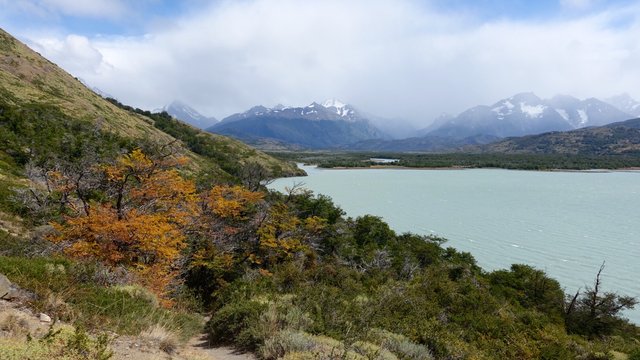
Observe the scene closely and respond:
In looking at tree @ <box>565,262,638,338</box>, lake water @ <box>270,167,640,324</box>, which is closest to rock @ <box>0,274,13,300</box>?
tree @ <box>565,262,638,338</box>

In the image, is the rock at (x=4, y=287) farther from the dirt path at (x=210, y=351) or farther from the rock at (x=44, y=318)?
the dirt path at (x=210, y=351)

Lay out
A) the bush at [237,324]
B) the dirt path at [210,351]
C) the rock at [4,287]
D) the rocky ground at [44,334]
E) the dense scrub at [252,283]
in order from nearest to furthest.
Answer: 1. the rocky ground at [44,334]
2. the rock at [4,287]
3. the dirt path at [210,351]
4. the dense scrub at [252,283]
5. the bush at [237,324]

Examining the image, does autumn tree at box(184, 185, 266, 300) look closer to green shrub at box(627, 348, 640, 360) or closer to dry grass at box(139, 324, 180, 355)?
dry grass at box(139, 324, 180, 355)

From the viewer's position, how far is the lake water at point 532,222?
129 feet

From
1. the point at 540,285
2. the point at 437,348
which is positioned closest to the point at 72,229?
the point at 437,348

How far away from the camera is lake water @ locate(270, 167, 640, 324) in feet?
129

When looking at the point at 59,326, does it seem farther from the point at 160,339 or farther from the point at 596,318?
the point at 596,318

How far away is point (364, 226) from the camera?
40.7 metres

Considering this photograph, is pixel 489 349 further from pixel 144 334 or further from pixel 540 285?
pixel 540 285

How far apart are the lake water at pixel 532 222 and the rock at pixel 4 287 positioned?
3476 centimetres

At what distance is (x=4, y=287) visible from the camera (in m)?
7.53

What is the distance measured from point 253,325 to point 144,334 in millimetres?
2875

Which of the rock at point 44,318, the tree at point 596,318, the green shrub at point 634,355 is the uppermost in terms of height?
the rock at point 44,318

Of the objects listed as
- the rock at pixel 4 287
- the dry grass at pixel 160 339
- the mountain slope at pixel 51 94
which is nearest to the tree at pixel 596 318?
the dry grass at pixel 160 339
